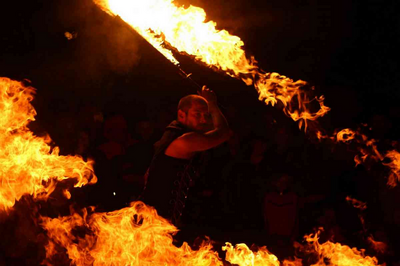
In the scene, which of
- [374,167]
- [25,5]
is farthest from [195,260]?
[25,5]

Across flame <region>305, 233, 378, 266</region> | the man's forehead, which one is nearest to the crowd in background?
flame <region>305, 233, 378, 266</region>

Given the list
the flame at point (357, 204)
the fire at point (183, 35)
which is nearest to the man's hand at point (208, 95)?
the fire at point (183, 35)

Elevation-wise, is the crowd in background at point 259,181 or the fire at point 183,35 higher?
the fire at point 183,35

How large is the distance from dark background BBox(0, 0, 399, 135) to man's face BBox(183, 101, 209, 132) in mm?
1084

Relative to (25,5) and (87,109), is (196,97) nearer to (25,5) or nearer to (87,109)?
(87,109)

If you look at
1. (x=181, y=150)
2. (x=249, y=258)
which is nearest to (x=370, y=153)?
(x=249, y=258)

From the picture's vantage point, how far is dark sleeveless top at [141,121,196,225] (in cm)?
416

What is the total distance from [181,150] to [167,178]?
0.99 feet

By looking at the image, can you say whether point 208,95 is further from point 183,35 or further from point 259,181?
point 259,181

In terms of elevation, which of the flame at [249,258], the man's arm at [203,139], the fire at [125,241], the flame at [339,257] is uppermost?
the man's arm at [203,139]

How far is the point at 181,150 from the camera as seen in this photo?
4.14 metres

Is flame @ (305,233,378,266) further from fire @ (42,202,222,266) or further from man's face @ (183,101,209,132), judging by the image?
man's face @ (183,101,209,132)

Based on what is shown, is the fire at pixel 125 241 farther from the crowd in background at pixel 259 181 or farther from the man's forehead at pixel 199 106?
the man's forehead at pixel 199 106

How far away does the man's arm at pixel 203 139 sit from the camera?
4.10m
